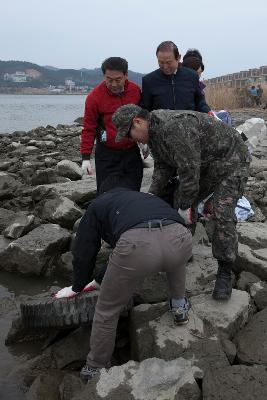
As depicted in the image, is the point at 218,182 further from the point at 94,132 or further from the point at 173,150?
the point at 94,132

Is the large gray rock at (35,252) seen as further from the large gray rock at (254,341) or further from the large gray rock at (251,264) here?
the large gray rock at (254,341)

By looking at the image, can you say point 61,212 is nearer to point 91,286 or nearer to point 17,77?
point 91,286

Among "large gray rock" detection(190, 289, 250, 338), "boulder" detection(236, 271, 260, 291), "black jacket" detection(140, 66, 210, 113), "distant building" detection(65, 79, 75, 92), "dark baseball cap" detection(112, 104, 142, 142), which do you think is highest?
"black jacket" detection(140, 66, 210, 113)

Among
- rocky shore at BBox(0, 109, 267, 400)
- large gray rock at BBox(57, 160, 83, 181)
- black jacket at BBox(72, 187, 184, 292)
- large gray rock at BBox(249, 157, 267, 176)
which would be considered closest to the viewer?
rocky shore at BBox(0, 109, 267, 400)

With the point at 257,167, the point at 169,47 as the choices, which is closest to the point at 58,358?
the point at 169,47

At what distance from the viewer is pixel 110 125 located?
13.6ft

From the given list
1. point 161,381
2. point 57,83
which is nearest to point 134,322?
Answer: point 161,381

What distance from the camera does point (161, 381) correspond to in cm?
261

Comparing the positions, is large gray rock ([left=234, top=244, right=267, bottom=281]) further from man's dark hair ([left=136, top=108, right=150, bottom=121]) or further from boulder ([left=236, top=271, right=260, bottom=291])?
man's dark hair ([left=136, top=108, right=150, bottom=121])

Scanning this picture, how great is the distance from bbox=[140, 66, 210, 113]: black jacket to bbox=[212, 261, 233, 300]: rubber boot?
141cm

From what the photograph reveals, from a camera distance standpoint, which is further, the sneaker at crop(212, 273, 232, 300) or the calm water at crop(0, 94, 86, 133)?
the calm water at crop(0, 94, 86, 133)

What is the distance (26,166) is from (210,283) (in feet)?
19.9

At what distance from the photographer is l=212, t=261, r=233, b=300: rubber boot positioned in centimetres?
349

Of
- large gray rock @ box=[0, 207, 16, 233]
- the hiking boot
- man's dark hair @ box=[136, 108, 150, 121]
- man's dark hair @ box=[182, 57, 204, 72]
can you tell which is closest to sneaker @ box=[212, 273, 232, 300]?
the hiking boot
